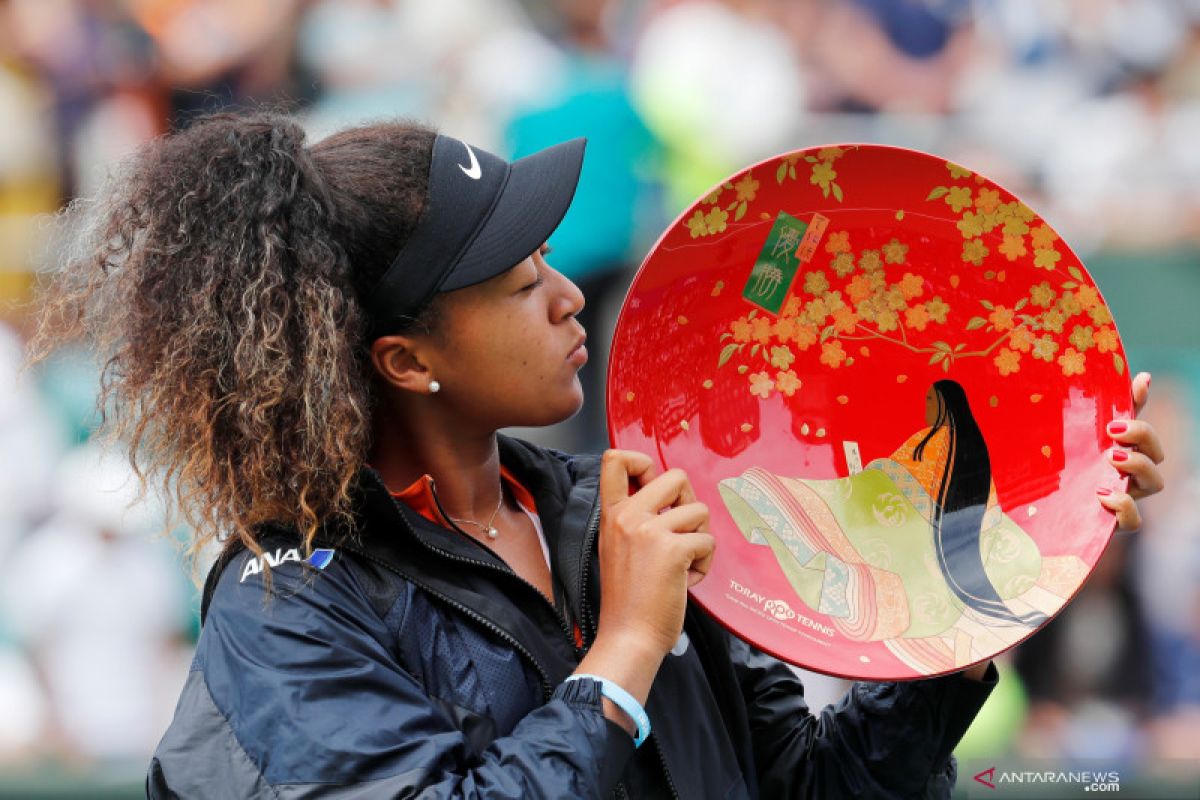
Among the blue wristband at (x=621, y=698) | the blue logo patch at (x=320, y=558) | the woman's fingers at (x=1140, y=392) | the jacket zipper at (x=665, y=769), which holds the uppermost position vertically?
the woman's fingers at (x=1140, y=392)

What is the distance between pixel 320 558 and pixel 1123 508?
2.71ft

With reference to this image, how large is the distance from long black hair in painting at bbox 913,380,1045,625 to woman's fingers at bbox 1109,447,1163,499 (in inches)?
6.4

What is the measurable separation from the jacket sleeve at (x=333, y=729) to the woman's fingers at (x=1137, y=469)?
608 mm

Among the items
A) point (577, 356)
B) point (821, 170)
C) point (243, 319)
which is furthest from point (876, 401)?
point (243, 319)

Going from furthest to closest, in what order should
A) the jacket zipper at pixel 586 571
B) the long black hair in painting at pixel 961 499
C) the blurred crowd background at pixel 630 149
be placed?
1. the blurred crowd background at pixel 630 149
2. the long black hair in painting at pixel 961 499
3. the jacket zipper at pixel 586 571

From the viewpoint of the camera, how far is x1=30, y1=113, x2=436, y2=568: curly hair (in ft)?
4.46

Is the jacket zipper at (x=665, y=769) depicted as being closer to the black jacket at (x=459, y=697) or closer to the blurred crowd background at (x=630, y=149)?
the black jacket at (x=459, y=697)

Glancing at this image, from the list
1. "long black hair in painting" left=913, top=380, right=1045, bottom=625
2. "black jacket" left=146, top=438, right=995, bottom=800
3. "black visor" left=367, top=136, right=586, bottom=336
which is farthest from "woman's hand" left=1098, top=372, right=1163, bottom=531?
"black visor" left=367, top=136, right=586, bottom=336

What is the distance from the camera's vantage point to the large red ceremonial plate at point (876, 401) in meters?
1.53

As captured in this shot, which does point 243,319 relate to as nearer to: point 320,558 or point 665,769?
point 320,558

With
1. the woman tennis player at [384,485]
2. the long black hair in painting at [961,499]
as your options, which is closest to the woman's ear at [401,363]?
the woman tennis player at [384,485]

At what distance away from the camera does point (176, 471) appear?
1430 mm

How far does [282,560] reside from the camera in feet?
4.46

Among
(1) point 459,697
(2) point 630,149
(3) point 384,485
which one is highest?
(3) point 384,485
